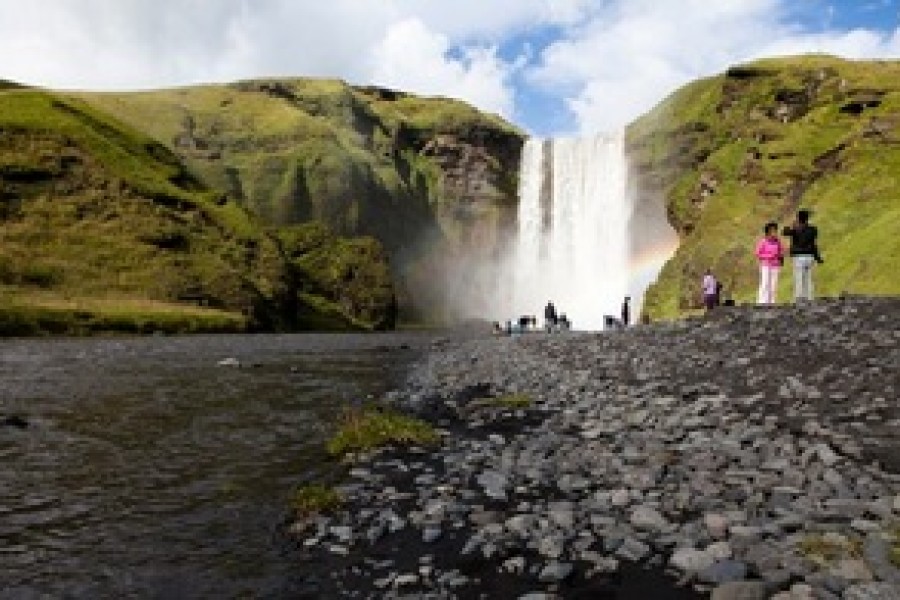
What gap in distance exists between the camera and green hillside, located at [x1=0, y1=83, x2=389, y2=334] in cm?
11141

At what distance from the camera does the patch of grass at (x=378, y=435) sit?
62.2ft

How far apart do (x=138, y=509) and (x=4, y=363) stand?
39.4m

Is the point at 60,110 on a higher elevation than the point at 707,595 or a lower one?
higher

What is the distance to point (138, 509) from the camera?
1482 cm

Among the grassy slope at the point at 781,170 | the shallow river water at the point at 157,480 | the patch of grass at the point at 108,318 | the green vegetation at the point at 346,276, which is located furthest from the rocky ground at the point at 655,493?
the green vegetation at the point at 346,276

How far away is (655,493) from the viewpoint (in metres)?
13.1

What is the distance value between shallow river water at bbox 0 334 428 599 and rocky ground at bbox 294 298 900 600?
1.25 m

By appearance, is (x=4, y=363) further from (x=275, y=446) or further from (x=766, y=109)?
(x=766, y=109)

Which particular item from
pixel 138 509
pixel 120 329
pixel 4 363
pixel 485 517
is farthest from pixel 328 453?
pixel 120 329

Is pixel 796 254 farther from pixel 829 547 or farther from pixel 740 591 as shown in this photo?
pixel 740 591

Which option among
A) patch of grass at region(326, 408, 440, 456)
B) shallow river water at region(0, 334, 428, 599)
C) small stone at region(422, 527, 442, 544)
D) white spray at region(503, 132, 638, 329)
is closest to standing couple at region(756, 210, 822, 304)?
shallow river water at region(0, 334, 428, 599)

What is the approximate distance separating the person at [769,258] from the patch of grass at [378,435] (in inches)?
805

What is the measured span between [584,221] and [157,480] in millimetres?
147056

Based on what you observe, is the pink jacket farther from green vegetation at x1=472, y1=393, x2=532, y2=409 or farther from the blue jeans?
green vegetation at x1=472, y1=393, x2=532, y2=409
